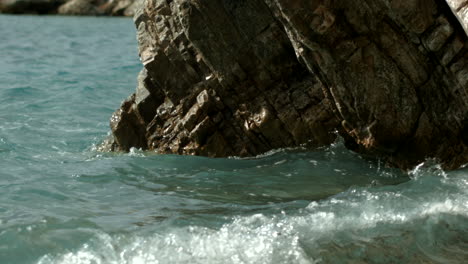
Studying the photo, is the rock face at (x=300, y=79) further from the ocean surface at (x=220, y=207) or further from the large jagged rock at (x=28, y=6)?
the large jagged rock at (x=28, y=6)

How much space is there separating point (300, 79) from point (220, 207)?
→ 2994 mm

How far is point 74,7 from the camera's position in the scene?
53938 mm

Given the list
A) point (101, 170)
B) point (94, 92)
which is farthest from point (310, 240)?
point (94, 92)

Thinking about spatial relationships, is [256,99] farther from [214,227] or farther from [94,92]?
[94,92]

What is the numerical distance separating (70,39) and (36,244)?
27.9 m

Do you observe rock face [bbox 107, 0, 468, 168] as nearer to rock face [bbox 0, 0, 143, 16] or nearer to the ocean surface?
the ocean surface

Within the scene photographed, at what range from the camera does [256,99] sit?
11.5m

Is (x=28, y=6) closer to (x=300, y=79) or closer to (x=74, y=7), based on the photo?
(x=74, y=7)

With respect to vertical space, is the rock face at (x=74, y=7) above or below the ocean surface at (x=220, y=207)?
above

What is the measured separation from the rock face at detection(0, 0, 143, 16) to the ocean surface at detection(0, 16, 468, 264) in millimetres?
39534

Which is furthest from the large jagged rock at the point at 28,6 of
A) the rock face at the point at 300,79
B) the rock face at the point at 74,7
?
the rock face at the point at 300,79

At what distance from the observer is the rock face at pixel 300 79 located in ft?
30.5

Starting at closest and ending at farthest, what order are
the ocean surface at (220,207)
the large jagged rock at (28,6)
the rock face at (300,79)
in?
the ocean surface at (220,207) → the rock face at (300,79) → the large jagged rock at (28,6)

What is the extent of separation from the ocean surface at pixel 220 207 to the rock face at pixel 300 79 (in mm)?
413
